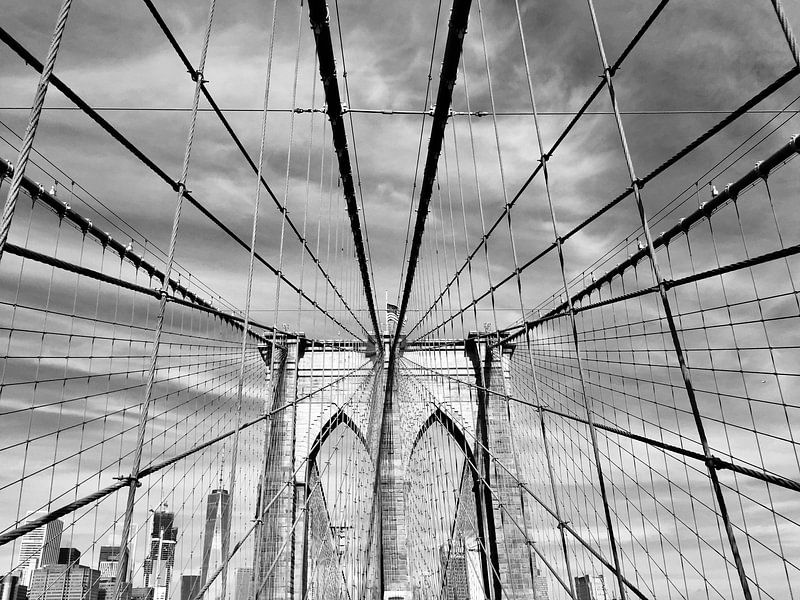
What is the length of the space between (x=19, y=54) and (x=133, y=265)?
3.55m

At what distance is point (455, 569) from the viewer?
15.5 metres

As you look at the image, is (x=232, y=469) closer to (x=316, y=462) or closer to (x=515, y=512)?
(x=515, y=512)

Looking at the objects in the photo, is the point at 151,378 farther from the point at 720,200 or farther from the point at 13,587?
the point at 13,587

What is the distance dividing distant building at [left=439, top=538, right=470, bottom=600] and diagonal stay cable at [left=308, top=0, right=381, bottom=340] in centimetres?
816

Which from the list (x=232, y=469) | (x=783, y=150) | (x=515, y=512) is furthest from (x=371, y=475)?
(x=783, y=150)

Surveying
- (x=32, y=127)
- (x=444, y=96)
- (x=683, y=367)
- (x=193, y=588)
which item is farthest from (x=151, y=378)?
(x=193, y=588)

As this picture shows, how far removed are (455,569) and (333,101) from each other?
45.9 ft

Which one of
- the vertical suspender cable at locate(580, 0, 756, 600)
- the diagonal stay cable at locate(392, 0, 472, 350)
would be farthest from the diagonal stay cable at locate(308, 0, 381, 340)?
the vertical suspender cable at locate(580, 0, 756, 600)

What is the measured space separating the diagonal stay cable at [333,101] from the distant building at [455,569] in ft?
26.8

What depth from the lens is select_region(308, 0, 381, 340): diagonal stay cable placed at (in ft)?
14.7

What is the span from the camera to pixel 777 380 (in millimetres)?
3465

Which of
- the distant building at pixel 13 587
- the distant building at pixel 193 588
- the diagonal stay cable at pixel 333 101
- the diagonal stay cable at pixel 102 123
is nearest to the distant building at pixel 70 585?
the distant building at pixel 13 587

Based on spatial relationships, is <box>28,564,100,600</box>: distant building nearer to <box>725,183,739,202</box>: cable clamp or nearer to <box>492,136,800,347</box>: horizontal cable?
<box>492,136,800,347</box>: horizontal cable

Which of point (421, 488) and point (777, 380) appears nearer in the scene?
point (777, 380)
